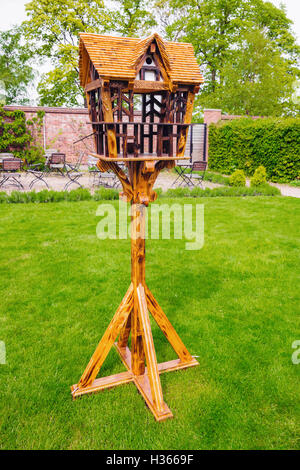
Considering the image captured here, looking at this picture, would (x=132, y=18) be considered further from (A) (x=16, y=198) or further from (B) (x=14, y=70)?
(A) (x=16, y=198)

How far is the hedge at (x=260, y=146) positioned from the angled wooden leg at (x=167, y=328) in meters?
12.3

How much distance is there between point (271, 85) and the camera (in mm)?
20844

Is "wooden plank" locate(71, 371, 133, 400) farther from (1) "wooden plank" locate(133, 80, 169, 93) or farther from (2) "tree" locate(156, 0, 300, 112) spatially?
(2) "tree" locate(156, 0, 300, 112)

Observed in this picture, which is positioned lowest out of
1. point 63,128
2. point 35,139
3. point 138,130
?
point 138,130

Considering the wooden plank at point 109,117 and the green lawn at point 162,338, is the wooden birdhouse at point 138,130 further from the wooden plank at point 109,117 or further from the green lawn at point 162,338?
the green lawn at point 162,338

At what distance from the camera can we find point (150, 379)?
285 cm

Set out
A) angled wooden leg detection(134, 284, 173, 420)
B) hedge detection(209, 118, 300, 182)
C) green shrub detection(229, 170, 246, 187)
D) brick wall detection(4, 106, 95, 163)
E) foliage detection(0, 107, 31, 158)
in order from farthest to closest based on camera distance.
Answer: brick wall detection(4, 106, 95, 163) < foliage detection(0, 107, 31, 158) < hedge detection(209, 118, 300, 182) < green shrub detection(229, 170, 246, 187) < angled wooden leg detection(134, 284, 173, 420)

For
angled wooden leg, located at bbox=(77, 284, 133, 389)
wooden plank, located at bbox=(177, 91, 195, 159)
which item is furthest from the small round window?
angled wooden leg, located at bbox=(77, 284, 133, 389)

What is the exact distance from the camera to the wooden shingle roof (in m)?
2.55

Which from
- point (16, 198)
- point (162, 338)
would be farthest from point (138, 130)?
point (16, 198)

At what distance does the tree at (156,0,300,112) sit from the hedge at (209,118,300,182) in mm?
10772

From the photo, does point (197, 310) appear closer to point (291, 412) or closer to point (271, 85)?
point (291, 412)

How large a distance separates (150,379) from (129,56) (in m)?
2.32
